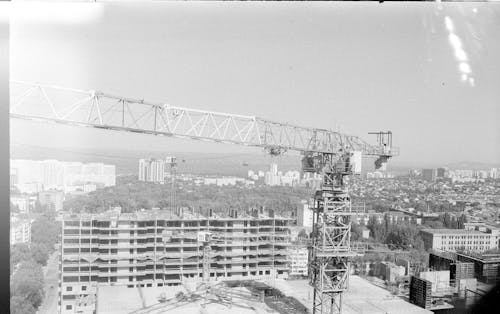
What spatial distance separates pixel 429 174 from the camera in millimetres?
3996

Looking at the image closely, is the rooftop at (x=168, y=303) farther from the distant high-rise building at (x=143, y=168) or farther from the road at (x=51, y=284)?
the distant high-rise building at (x=143, y=168)

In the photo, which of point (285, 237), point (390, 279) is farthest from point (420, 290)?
point (285, 237)

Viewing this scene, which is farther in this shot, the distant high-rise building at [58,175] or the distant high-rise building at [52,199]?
the distant high-rise building at [52,199]

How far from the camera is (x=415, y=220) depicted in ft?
17.6

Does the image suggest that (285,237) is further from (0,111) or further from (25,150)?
(0,111)

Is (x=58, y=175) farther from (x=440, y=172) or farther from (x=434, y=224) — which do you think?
(x=434, y=224)

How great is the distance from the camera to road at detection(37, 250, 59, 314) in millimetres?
3618

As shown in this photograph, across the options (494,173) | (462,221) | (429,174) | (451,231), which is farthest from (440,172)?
(451,231)

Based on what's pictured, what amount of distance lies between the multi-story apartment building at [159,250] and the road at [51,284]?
11 cm

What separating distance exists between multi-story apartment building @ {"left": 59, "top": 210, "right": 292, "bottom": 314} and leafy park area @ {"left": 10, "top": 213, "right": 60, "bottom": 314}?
0.25 meters

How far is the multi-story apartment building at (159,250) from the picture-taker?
4.23m

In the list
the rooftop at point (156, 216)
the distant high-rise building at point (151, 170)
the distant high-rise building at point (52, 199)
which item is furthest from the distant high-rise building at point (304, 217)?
the distant high-rise building at point (52, 199)

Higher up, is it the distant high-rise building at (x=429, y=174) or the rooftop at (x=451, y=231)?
the distant high-rise building at (x=429, y=174)

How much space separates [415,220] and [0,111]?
463 centimetres
